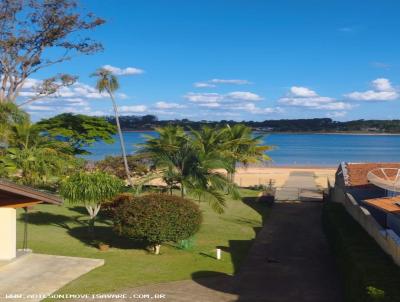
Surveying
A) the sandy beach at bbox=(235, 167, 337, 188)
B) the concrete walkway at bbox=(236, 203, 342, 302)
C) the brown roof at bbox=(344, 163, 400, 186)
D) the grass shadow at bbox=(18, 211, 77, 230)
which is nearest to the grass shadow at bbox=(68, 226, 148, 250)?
the grass shadow at bbox=(18, 211, 77, 230)

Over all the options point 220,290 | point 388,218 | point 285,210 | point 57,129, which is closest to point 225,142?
point 285,210

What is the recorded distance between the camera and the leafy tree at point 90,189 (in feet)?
58.5

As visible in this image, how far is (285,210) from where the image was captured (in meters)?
28.8

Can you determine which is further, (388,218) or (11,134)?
(11,134)

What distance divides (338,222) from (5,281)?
34.1 ft

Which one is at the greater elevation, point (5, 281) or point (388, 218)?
point (388, 218)

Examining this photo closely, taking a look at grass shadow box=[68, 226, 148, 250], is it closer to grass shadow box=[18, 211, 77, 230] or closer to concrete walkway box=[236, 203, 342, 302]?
grass shadow box=[18, 211, 77, 230]

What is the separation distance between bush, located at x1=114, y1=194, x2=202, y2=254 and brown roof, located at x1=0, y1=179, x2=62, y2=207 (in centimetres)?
251

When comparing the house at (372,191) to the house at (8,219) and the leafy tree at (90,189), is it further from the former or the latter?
the house at (8,219)

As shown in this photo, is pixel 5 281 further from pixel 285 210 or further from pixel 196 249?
pixel 285 210

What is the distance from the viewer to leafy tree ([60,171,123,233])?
17828mm

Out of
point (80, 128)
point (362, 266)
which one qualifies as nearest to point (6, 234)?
point (362, 266)

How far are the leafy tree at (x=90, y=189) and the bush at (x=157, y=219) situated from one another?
182cm

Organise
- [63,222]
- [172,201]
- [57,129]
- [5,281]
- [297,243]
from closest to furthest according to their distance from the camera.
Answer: [5,281] → [172,201] → [297,243] → [63,222] → [57,129]
